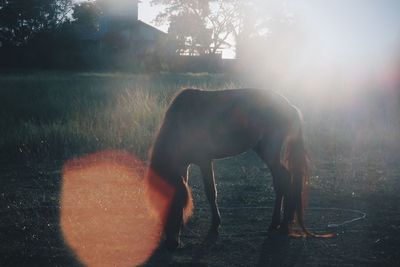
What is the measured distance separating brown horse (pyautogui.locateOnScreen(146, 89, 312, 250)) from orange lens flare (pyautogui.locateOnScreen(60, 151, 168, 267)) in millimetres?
729

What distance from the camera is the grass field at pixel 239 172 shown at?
4367mm

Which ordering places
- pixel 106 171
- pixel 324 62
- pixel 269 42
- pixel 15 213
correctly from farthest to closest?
pixel 269 42 < pixel 324 62 < pixel 106 171 < pixel 15 213

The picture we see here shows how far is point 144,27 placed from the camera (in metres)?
48.2

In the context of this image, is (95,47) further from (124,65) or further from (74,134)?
(74,134)

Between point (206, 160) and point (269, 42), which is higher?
point (269, 42)

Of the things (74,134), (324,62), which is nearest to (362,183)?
(74,134)

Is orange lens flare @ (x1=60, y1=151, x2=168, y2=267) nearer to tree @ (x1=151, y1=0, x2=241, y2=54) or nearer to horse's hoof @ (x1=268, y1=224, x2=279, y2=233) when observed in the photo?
horse's hoof @ (x1=268, y1=224, x2=279, y2=233)

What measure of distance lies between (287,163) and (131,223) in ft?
6.15

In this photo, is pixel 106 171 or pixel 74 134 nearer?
pixel 106 171

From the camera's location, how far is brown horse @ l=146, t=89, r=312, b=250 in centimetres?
495

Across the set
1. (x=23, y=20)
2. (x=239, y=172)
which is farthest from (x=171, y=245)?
(x=23, y=20)

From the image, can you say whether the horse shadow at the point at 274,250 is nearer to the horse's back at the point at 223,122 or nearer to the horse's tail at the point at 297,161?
the horse's tail at the point at 297,161

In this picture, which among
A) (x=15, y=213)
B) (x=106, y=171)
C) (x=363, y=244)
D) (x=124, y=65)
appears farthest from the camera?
(x=124, y=65)

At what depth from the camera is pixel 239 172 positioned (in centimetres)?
798
